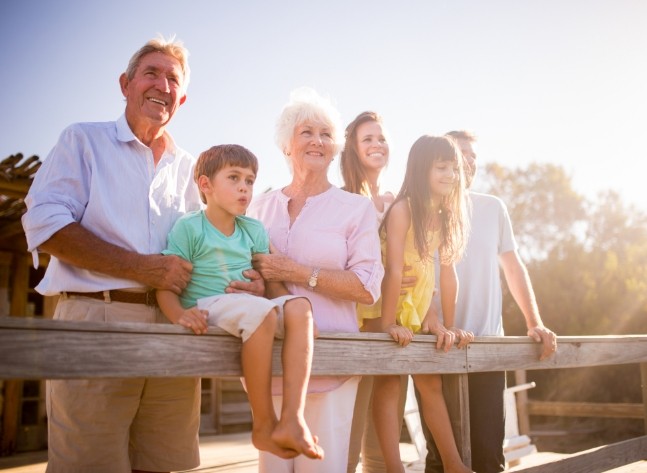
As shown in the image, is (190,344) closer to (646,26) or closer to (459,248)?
(459,248)

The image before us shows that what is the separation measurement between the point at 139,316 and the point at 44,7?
6.33 m

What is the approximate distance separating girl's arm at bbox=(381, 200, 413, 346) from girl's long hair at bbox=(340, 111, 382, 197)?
1.51 ft

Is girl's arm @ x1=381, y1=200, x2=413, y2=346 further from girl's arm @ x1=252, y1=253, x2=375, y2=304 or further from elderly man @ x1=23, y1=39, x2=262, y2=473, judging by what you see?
elderly man @ x1=23, y1=39, x2=262, y2=473

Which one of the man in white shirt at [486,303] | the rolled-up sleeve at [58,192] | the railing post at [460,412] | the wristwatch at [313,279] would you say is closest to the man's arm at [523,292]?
the man in white shirt at [486,303]

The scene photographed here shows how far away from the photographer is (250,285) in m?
2.15

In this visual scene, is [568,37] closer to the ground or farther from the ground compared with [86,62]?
farther from the ground

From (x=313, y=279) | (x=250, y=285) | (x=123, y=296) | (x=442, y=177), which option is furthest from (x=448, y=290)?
(x=123, y=296)

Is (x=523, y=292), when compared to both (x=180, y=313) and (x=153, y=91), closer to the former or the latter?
(x=180, y=313)

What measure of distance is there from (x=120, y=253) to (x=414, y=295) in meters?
1.23

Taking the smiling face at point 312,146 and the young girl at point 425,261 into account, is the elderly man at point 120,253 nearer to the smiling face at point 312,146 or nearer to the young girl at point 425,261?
the smiling face at point 312,146

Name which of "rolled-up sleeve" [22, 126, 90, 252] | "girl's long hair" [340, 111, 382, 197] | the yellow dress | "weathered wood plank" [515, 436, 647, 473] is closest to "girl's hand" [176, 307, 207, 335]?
"rolled-up sleeve" [22, 126, 90, 252]

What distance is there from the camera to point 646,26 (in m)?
14.6

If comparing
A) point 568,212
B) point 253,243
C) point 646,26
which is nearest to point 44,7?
point 253,243

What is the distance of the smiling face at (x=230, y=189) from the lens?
87.8 inches
